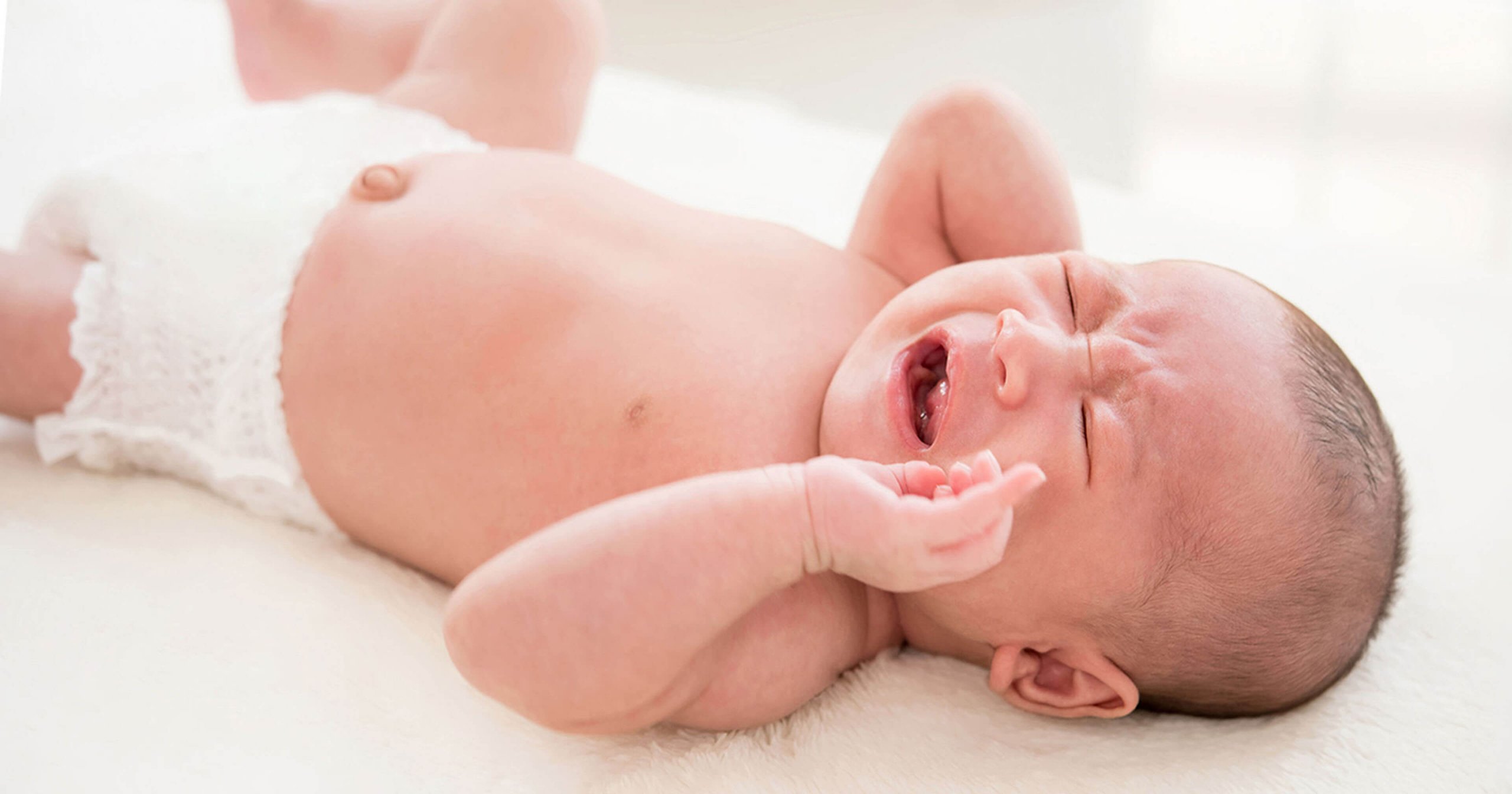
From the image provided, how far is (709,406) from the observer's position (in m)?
1.05

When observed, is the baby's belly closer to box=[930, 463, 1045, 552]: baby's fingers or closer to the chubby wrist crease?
the chubby wrist crease

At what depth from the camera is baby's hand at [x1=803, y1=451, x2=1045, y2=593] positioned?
0.84m

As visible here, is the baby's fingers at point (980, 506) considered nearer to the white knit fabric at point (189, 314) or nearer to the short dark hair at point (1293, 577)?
the short dark hair at point (1293, 577)

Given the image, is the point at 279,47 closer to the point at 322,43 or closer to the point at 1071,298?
the point at 322,43

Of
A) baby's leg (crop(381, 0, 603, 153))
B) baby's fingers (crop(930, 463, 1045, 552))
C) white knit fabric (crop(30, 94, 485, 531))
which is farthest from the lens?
baby's leg (crop(381, 0, 603, 153))

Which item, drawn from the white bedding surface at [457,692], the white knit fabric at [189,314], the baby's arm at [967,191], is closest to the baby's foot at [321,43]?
the white knit fabric at [189,314]

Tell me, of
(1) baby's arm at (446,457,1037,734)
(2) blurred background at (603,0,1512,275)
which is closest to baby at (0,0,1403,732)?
(1) baby's arm at (446,457,1037,734)

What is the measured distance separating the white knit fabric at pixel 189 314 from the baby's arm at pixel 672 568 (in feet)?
1.34

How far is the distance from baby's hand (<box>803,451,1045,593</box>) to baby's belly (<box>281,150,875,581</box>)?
157mm

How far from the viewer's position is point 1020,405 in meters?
0.94

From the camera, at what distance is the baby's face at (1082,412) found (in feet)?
2.99

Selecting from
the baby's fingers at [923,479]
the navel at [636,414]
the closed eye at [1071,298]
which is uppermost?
the closed eye at [1071,298]

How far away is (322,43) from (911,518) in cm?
115

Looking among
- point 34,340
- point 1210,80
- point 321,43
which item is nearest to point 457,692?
point 34,340
